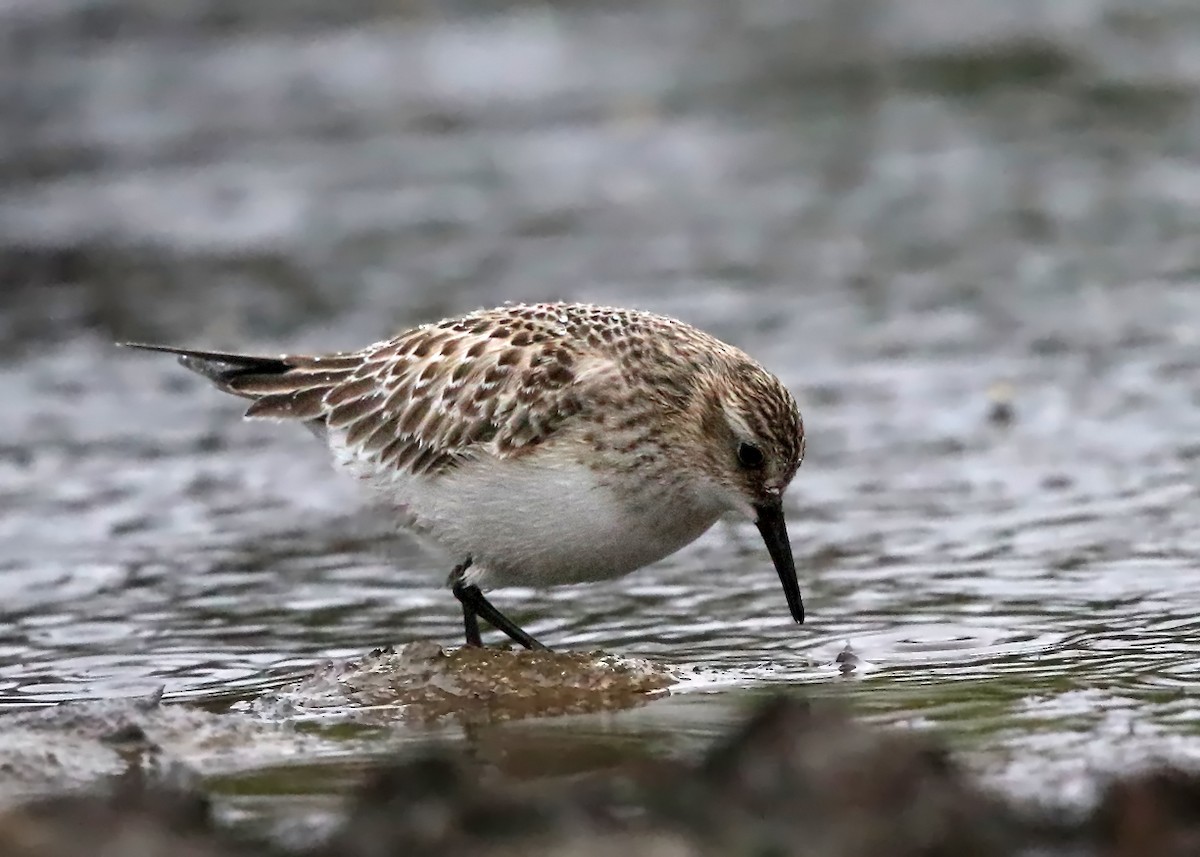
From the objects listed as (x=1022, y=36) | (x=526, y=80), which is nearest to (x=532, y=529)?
(x=526, y=80)

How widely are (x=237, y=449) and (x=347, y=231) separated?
14.0 feet

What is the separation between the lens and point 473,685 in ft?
23.0

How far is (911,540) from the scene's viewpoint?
908 centimetres

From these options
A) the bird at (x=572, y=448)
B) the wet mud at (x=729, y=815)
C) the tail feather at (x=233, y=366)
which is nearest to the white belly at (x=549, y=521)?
the bird at (x=572, y=448)

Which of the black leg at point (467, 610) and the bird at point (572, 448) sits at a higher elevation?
the bird at point (572, 448)

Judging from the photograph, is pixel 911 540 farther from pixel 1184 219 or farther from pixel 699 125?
pixel 699 125

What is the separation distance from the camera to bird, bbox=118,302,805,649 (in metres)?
7.05

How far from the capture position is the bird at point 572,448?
23.1 feet

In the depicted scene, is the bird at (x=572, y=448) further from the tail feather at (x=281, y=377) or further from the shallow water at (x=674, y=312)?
the shallow water at (x=674, y=312)

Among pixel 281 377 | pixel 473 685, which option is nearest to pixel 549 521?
pixel 473 685

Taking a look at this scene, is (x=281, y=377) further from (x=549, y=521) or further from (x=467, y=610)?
(x=549, y=521)

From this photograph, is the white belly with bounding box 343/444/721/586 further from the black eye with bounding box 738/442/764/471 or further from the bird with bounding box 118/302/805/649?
the black eye with bounding box 738/442/764/471

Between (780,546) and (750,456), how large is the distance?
365 millimetres

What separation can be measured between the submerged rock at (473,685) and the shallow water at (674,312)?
0.71 feet
